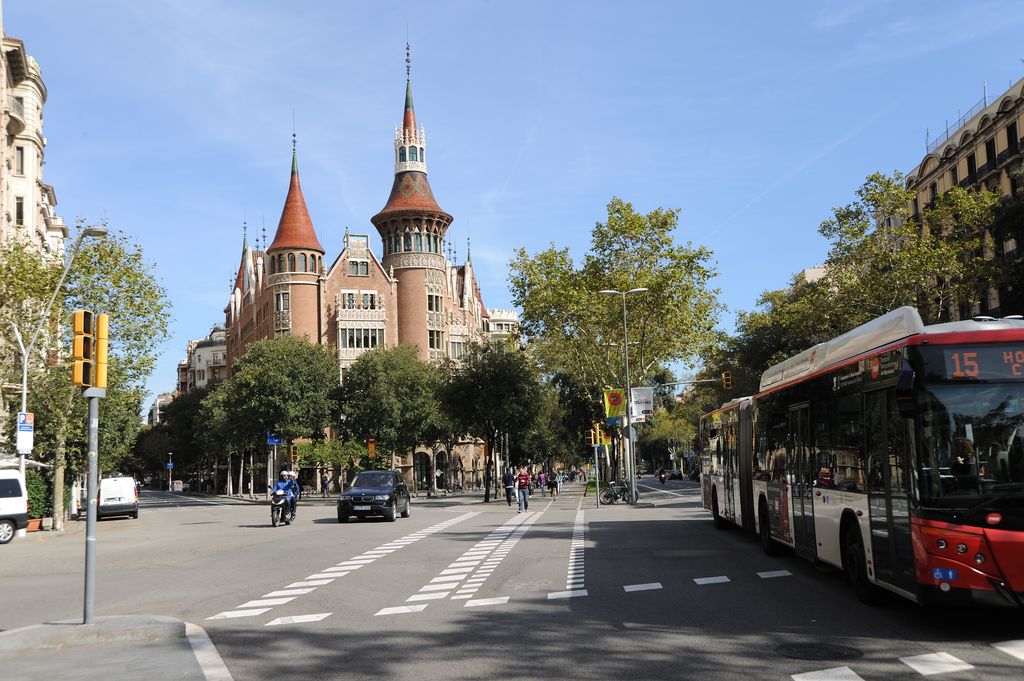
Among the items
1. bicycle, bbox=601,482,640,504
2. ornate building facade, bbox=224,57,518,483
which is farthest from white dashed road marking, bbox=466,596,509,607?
ornate building facade, bbox=224,57,518,483

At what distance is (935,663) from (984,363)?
2.75m

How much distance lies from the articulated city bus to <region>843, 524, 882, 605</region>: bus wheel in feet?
0.07

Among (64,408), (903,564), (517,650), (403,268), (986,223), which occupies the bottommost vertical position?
(517,650)

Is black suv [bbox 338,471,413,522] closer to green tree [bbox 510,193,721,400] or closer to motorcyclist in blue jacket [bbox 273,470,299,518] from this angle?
motorcyclist in blue jacket [bbox 273,470,299,518]

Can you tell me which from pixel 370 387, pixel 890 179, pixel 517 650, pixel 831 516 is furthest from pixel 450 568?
pixel 370 387

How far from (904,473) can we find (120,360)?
108ft

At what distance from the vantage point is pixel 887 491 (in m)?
9.53

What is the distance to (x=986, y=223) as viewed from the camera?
40656mm

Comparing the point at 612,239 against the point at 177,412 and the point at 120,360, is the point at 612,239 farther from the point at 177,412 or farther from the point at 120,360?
the point at 177,412

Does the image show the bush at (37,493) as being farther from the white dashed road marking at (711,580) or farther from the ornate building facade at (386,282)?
the ornate building facade at (386,282)

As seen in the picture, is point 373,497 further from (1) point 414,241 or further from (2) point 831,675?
(1) point 414,241

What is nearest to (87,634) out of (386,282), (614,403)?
(614,403)

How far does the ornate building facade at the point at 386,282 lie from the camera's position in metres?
90.2

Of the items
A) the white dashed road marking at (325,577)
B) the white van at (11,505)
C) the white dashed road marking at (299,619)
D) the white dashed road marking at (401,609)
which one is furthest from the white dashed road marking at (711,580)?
the white van at (11,505)
